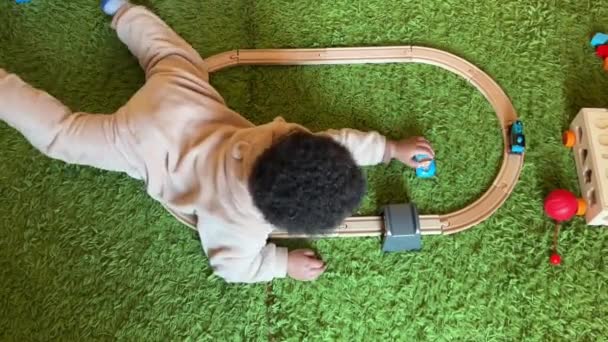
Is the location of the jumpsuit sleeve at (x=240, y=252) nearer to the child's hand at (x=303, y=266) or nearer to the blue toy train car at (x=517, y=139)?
the child's hand at (x=303, y=266)

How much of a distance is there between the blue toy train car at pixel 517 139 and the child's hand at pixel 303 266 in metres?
0.39

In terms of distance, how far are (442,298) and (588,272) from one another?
9.8 inches

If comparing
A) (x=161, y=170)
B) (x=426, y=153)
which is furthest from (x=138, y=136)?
(x=426, y=153)

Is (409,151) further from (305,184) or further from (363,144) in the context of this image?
(305,184)

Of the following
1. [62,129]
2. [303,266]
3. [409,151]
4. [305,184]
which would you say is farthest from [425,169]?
[62,129]

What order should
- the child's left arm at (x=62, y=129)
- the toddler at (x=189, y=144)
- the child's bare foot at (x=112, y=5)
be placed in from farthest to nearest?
the child's bare foot at (x=112, y=5) < the child's left arm at (x=62, y=129) < the toddler at (x=189, y=144)

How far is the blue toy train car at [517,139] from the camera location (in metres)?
1.08

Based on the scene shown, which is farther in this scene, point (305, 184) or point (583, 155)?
point (583, 155)

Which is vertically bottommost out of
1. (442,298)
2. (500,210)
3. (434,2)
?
(442,298)

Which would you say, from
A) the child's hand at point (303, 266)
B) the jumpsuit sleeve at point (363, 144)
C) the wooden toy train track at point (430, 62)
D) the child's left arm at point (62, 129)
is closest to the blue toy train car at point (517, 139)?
the wooden toy train track at point (430, 62)

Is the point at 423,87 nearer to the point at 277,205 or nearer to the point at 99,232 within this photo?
the point at 277,205

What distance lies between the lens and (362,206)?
42.6 inches

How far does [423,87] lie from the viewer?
1.16 m

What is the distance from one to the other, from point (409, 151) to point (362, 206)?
124 millimetres
